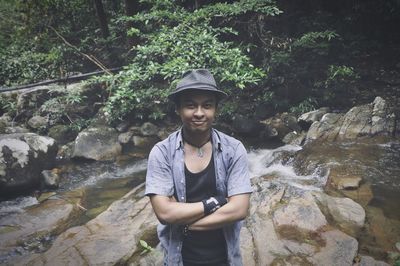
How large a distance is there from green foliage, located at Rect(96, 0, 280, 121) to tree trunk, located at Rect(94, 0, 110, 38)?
293 centimetres

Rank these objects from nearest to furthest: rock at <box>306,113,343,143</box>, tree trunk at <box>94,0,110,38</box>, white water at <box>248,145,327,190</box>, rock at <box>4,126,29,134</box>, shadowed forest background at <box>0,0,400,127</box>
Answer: white water at <box>248,145,327,190</box>
shadowed forest background at <box>0,0,400,127</box>
rock at <box>306,113,343,143</box>
rock at <box>4,126,29,134</box>
tree trunk at <box>94,0,110,38</box>

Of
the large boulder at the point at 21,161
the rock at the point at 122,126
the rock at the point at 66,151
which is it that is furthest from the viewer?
the rock at the point at 122,126

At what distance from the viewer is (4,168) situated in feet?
22.0

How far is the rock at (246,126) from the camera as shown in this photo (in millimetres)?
9383

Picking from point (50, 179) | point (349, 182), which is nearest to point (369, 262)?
point (349, 182)

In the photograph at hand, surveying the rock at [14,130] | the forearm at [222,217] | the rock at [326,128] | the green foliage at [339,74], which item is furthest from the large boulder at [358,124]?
the rock at [14,130]

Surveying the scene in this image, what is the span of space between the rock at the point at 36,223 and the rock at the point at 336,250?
4.31 meters

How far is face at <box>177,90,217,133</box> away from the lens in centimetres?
241

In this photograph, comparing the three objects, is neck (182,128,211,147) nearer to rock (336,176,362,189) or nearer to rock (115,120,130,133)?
rock (336,176,362,189)

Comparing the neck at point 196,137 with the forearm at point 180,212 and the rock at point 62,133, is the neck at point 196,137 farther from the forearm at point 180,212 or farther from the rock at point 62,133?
the rock at point 62,133

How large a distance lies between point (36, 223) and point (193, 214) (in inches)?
185

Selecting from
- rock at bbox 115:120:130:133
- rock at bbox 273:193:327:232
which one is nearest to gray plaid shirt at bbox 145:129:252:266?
rock at bbox 273:193:327:232

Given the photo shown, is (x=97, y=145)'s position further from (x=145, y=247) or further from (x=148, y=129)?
(x=145, y=247)

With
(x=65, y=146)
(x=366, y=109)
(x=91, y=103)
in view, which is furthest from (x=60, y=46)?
(x=366, y=109)
